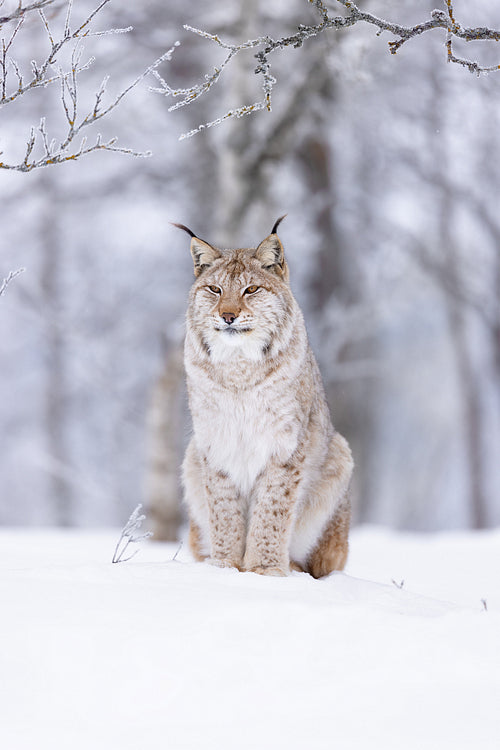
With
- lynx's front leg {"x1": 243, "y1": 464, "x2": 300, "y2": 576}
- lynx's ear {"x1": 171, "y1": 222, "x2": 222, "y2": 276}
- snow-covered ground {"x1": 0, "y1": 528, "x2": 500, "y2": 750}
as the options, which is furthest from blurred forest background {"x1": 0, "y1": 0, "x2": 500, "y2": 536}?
snow-covered ground {"x1": 0, "y1": 528, "x2": 500, "y2": 750}

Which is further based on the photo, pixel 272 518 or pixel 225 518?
pixel 225 518

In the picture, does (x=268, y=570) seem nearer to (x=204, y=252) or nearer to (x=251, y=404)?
(x=251, y=404)

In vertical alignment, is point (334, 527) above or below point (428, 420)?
above

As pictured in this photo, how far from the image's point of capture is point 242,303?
180 inches

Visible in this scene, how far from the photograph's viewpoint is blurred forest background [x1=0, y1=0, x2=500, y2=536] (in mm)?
8891

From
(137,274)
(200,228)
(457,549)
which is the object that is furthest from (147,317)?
(457,549)

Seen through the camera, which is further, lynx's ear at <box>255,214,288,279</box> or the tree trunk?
the tree trunk

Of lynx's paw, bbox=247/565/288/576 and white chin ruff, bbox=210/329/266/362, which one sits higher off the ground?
white chin ruff, bbox=210/329/266/362

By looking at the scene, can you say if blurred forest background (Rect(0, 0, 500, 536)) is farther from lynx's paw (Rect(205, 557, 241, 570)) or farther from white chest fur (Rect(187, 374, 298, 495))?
lynx's paw (Rect(205, 557, 241, 570))

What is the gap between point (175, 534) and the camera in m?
9.05

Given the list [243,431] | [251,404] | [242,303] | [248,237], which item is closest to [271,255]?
[242,303]

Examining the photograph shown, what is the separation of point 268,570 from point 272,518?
268mm

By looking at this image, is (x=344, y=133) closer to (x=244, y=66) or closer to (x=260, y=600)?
(x=244, y=66)

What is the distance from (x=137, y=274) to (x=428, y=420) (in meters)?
8.27
